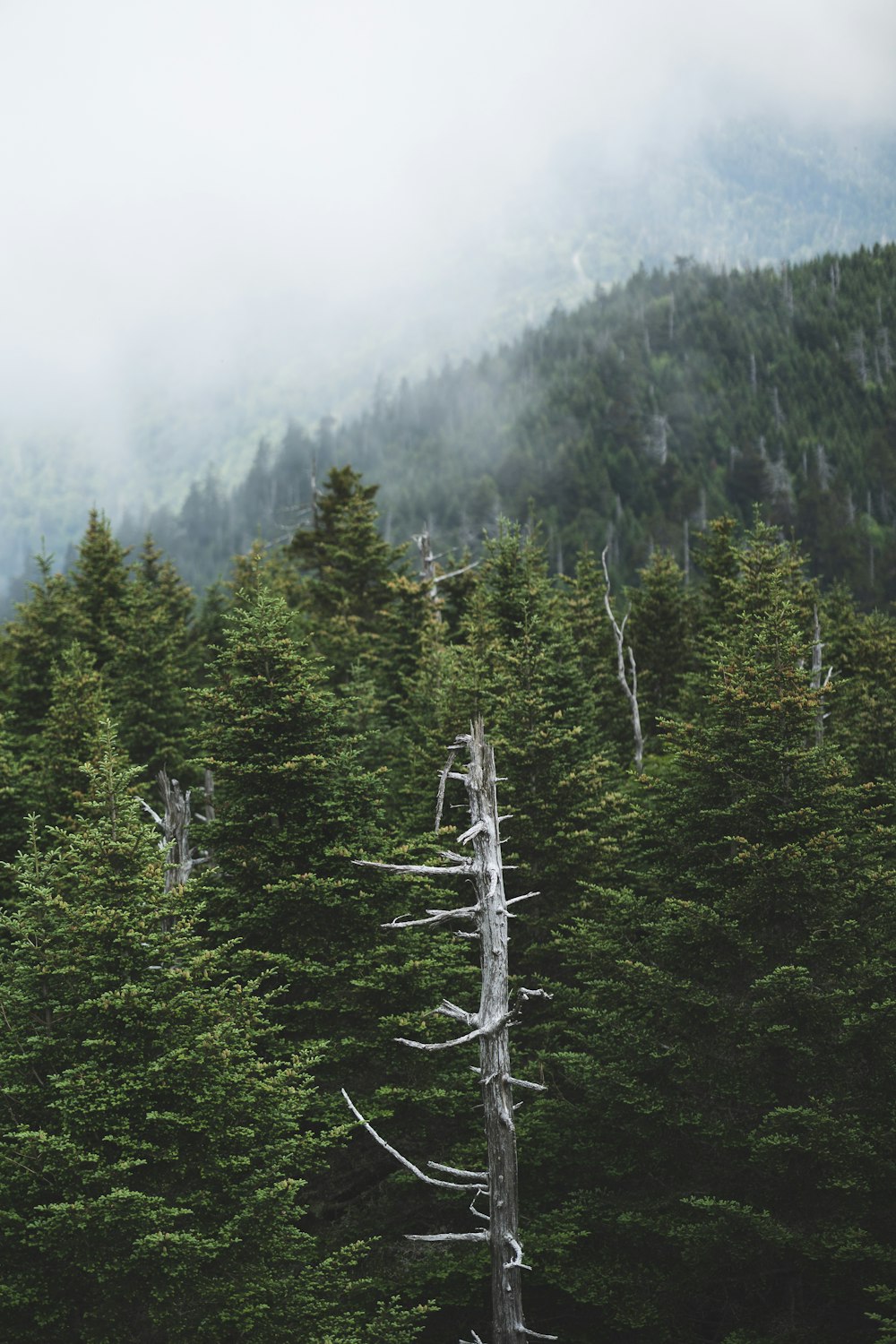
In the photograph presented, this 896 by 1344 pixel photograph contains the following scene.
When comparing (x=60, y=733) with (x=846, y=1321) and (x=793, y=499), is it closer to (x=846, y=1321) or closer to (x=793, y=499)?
(x=846, y=1321)

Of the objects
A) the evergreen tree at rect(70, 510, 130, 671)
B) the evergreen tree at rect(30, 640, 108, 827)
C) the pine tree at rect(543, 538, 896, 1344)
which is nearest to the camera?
the pine tree at rect(543, 538, 896, 1344)

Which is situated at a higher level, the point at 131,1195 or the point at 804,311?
the point at 804,311

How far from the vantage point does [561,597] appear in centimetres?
4412

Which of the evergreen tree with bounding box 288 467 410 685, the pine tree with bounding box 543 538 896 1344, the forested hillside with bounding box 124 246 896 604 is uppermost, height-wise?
the forested hillside with bounding box 124 246 896 604

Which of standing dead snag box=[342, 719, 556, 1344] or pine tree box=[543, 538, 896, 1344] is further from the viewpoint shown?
pine tree box=[543, 538, 896, 1344]

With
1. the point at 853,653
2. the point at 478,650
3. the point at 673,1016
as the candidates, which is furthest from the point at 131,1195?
the point at 853,653

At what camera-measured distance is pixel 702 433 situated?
153 meters

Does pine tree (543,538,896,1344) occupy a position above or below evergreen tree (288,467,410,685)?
below

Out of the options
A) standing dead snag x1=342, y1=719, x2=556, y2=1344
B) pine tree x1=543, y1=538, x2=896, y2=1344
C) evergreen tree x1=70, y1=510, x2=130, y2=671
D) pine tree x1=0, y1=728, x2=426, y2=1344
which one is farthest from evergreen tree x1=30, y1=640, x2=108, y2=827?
pine tree x1=543, y1=538, x2=896, y2=1344

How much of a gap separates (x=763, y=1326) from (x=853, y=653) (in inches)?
1232

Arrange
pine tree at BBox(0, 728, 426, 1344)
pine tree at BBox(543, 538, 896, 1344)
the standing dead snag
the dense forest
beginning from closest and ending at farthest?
pine tree at BBox(0, 728, 426, 1344)
the dense forest
the standing dead snag
pine tree at BBox(543, 538, 896, 1344)

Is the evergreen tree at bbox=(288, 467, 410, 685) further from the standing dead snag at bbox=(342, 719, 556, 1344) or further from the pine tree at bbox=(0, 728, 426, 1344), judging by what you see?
the pine tree at bbox=(0, 728, 426, 1344)

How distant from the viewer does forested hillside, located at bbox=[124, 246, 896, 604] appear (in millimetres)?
125938

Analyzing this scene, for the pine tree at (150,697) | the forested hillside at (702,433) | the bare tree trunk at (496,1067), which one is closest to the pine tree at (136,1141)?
the bare tree trunk at (496,1067)
